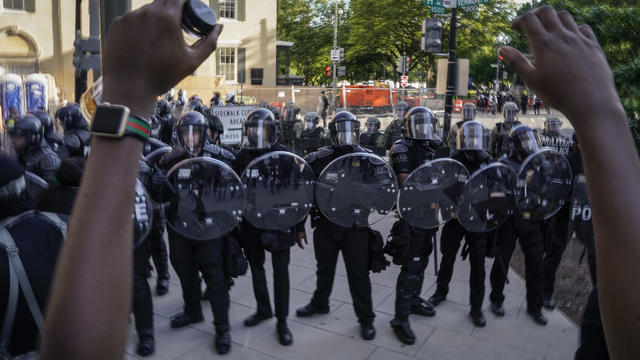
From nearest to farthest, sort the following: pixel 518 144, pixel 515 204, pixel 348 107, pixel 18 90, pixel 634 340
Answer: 1. pixel 634 340
2. pixel 515 204
3. pixel 518 144
4. pixel 18 90
5. pixel 348 107

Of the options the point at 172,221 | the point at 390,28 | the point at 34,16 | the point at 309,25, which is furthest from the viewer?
the point at 309,25

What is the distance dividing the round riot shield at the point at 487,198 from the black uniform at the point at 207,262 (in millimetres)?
2378

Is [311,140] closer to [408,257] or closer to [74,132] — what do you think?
[74,132]

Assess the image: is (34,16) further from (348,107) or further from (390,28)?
(390,28)

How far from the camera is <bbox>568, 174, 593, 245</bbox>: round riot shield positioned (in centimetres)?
488

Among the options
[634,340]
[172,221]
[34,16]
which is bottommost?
[172,221]

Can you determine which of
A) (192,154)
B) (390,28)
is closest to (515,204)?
(192,154)

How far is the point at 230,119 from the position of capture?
925cm

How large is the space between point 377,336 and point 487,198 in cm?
177

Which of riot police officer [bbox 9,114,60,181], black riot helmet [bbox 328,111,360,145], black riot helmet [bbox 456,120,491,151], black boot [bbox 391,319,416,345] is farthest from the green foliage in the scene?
riot police officer [bbox 9,114,60,181]

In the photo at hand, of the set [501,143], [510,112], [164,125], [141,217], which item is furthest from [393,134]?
[141,217]

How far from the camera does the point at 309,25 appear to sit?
47.2m

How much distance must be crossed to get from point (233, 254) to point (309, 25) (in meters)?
44.8

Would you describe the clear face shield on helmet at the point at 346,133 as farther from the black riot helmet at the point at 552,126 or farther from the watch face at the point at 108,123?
the black riot helmet at the point at 552,126
